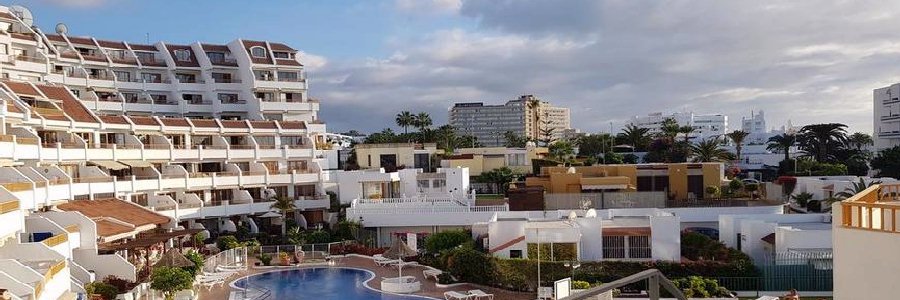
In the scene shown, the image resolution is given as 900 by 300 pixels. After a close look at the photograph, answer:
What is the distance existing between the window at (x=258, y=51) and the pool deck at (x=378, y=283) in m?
28.5

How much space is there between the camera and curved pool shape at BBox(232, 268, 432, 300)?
28984 millimetres

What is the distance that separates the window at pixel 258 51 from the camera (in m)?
60.7

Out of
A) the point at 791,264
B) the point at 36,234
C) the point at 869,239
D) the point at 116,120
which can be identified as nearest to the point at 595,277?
the point at 791,264

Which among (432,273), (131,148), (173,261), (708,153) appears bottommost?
(432,273)

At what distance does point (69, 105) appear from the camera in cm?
4169

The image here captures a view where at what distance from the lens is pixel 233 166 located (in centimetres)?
4959

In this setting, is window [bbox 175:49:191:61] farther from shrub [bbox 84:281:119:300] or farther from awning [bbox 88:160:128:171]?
shrub [bbox 84:281:119:300]

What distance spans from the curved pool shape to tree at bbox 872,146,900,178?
50.4 m

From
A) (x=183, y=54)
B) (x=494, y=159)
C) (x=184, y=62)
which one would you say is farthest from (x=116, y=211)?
(x=494, y=159)

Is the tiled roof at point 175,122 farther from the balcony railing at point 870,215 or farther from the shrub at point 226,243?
the balcony railing at point 870,215

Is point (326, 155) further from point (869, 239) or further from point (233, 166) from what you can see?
point (869, 239)

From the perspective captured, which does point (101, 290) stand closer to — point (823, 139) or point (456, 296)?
point (456, 296)

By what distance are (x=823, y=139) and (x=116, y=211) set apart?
240 feet

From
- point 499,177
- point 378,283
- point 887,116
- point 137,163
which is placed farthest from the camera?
point 887,116
